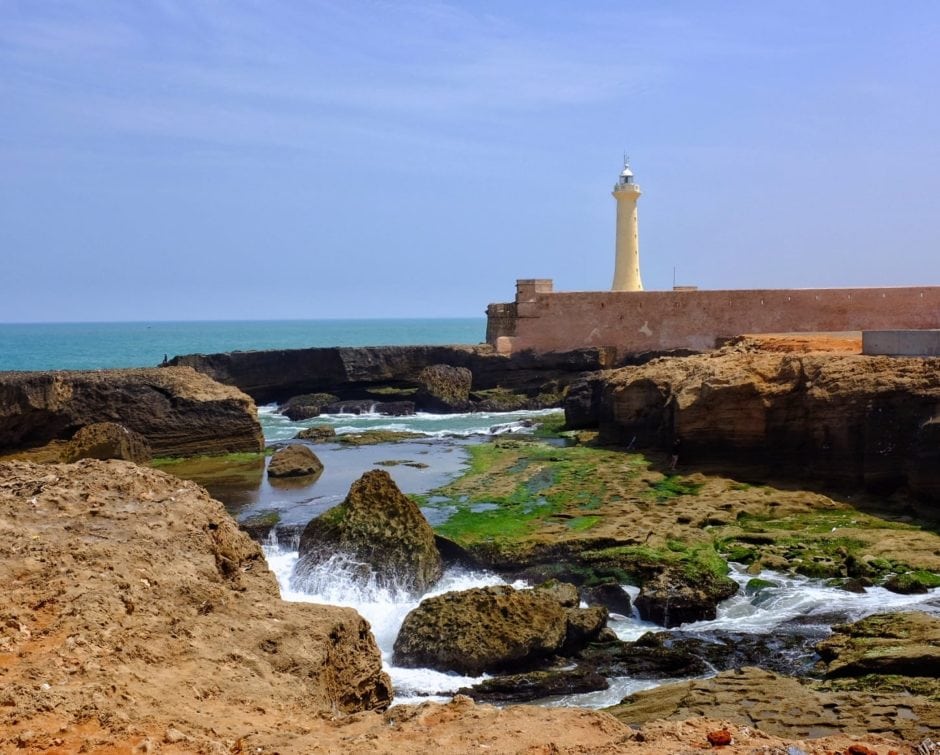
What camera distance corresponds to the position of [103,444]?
739 inches

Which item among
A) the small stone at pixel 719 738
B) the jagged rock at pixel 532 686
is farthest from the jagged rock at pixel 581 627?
the small stone at pixel 719 738

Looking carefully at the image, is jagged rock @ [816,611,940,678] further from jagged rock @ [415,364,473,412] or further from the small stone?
jagged rock @ [415,364,473,412]

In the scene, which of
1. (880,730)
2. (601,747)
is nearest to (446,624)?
(880,730)

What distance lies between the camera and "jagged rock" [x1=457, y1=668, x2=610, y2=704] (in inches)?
308

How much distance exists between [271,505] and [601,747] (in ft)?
39.0

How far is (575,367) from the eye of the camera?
30.4 metres

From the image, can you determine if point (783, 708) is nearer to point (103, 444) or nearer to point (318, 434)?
point (103, 444)

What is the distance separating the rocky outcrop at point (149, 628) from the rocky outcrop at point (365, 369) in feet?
82.7

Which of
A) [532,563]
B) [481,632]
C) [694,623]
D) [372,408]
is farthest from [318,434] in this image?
[481,632]

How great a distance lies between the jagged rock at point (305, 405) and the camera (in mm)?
29359

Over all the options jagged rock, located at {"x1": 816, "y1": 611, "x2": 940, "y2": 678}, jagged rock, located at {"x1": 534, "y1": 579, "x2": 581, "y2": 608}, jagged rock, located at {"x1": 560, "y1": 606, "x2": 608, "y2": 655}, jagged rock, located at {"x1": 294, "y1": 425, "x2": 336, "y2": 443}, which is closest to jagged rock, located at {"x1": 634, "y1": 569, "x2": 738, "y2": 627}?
jagged rock, located at {"x1": 534, "y1": 579, "x2": 581, "y2": 608}

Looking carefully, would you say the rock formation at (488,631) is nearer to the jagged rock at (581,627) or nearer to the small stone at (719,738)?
the jagged rock at (581,627)

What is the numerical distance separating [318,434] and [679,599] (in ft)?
49.2

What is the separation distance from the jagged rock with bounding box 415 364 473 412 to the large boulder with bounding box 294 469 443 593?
700 inches
